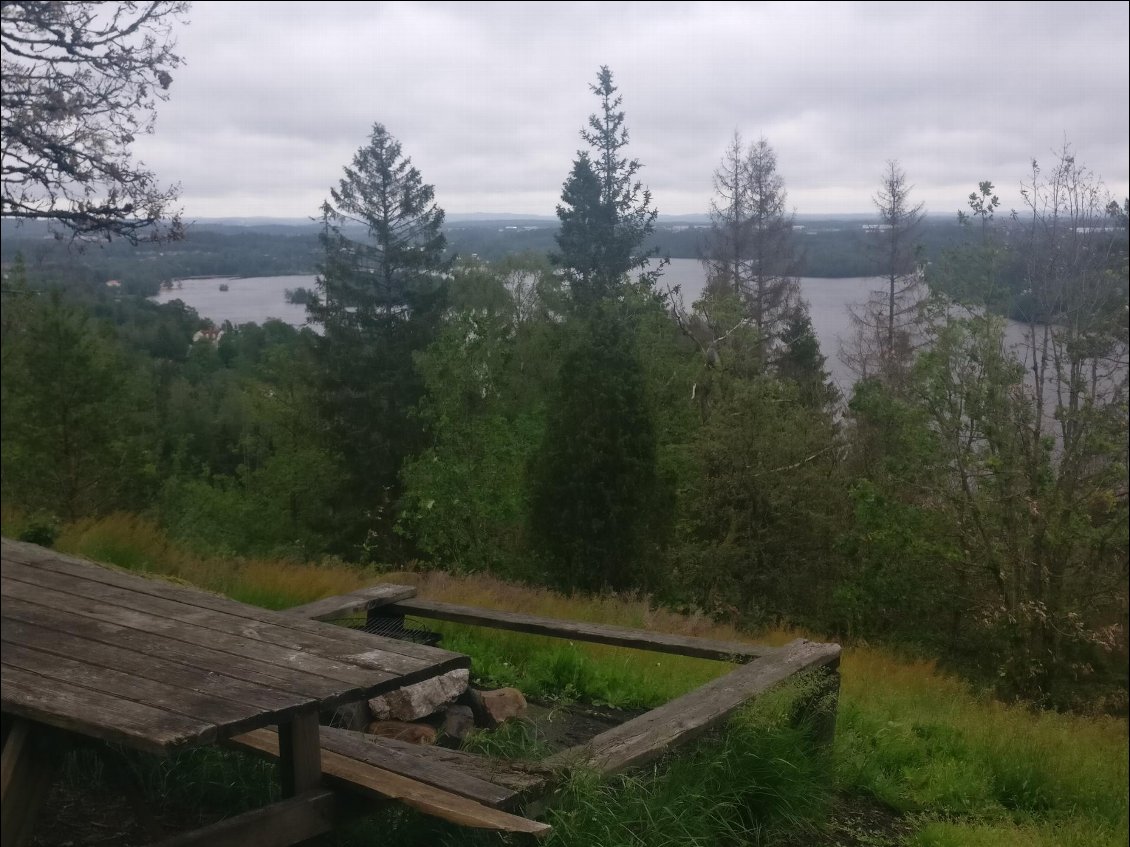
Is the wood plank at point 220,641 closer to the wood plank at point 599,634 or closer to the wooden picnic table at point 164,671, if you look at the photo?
the wooden picnic table at point 164,671

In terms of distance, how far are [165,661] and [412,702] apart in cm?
167

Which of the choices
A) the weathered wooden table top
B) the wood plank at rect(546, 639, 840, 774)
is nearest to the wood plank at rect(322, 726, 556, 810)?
the wood plank at rect(546, 639, 840, 774)

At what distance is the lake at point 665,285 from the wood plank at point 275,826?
6.47 metres

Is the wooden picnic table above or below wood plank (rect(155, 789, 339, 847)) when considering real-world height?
above

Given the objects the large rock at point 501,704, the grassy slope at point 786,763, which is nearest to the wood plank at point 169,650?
the grassy slope at point 786,763

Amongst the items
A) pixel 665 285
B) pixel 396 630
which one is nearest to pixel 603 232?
pixel 665 285

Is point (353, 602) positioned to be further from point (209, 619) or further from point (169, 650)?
point (169, 650)

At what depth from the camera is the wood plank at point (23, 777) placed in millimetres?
1966

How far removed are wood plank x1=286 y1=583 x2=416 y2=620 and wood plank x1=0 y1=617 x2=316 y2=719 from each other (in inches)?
70.2

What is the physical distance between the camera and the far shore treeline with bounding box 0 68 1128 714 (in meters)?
11.3

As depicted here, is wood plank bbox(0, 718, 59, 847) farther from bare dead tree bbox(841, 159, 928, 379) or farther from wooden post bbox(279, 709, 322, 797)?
bare dead tree bbox(841, 159, 928, 379)

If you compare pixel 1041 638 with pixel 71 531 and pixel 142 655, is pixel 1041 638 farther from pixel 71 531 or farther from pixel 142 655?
pixel 142 655

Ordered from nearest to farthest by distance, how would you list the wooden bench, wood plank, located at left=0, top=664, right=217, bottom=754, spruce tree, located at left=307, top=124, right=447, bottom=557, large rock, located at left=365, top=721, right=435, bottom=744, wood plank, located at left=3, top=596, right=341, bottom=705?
wood plank, located at left=0, top=664, right=217, bottom=754 → wood plank, located at left=3, top=596, right=341, bottom=705 → the wooden bench → large rock, located at left=365, top=721, right=435, bottom=744 → spruce tree, located at left=307, top=124, right=447, bottom=557

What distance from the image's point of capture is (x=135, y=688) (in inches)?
78.9
